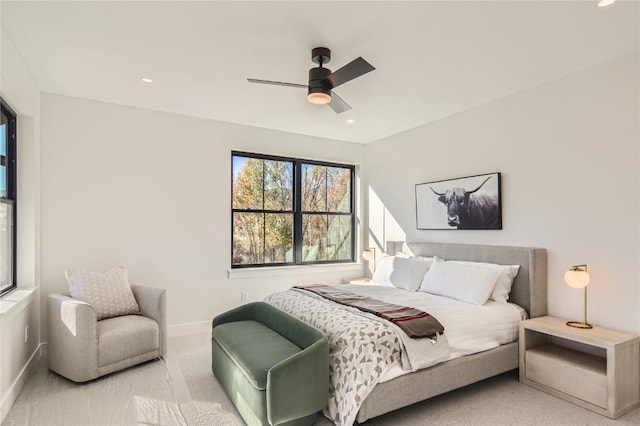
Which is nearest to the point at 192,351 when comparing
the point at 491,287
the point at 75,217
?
the point at 75,217

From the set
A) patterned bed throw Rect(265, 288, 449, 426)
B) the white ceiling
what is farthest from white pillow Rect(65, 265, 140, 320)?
patterned bed throw Rect(265, 288, 449, 426)

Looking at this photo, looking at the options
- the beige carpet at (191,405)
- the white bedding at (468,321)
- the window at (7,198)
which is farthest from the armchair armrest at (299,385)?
the window at (7,198)

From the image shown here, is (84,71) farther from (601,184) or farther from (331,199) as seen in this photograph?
(601,184)

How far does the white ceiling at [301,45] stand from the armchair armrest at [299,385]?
2103mm

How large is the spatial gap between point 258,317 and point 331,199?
263 cm

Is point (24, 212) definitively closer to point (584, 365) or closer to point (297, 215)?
point (297, 215)

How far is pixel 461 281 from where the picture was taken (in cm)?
356

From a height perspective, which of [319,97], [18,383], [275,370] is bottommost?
[18,383]

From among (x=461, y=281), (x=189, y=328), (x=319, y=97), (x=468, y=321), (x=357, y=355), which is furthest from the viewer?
(x=189, y=328)

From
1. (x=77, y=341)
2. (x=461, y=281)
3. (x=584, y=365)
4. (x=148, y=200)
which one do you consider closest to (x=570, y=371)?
(x=584, y=365)

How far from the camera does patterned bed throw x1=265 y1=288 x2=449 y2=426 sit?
231cm

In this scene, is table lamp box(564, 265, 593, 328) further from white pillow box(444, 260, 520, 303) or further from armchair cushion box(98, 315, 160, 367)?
armchair cushion box(98, 315, 160, 367)

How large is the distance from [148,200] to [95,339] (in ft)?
5.45

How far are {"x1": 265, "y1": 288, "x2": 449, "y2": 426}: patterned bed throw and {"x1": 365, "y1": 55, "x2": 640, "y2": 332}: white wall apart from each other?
59.1 inches
